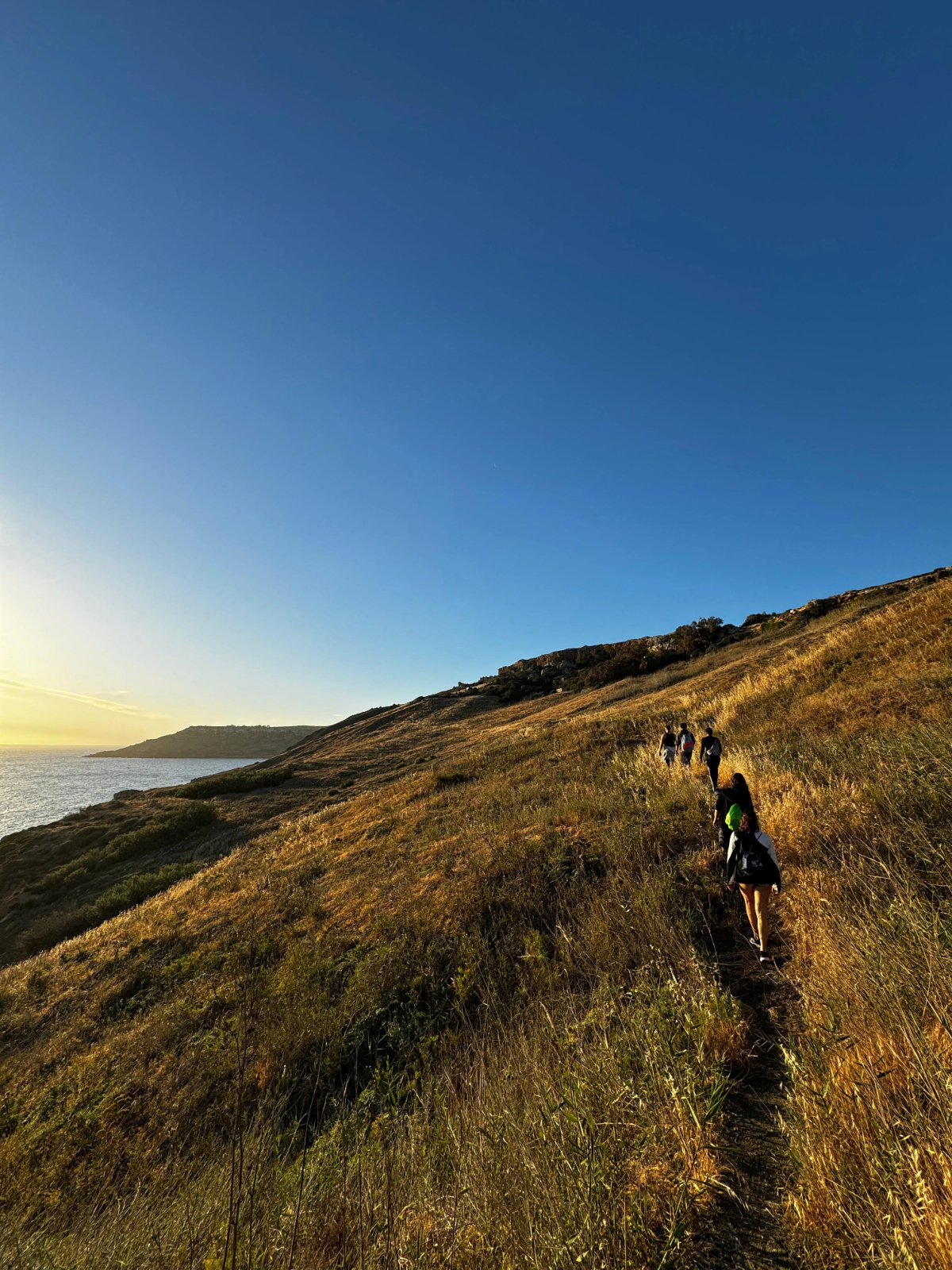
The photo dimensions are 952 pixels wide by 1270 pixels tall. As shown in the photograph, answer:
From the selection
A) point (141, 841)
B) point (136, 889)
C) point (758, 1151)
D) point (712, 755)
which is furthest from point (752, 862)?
point (141, 841)

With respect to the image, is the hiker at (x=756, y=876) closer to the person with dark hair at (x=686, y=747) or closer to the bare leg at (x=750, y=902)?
the bare leg at (x=750, y=902)

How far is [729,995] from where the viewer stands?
14.3 feet

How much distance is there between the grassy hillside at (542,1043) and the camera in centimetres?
241

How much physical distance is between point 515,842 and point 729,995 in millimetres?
5675

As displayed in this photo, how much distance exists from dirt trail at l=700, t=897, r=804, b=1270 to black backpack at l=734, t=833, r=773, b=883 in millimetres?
817

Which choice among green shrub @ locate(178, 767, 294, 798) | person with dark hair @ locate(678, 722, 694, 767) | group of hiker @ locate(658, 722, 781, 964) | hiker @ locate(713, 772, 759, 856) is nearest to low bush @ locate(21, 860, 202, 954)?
green shrub @ locate(178, 767, 294, 798)

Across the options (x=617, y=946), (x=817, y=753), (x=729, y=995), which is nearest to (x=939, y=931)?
(x=729, y=995)

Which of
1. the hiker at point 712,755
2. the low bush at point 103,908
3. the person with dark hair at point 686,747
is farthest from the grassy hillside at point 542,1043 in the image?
the low bush at point 103,908

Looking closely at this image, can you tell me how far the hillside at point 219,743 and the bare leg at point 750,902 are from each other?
422 feet

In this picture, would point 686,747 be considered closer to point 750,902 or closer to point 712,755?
point 712,755

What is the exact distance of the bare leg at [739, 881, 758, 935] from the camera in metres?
5.26

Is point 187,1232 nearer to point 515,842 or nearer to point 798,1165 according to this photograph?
point 798,1165

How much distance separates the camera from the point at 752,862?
5246 mm

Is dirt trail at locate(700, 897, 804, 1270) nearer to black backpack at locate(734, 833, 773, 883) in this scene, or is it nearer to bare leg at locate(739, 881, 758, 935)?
bare leg at locate(739, 881, 758, 935)
